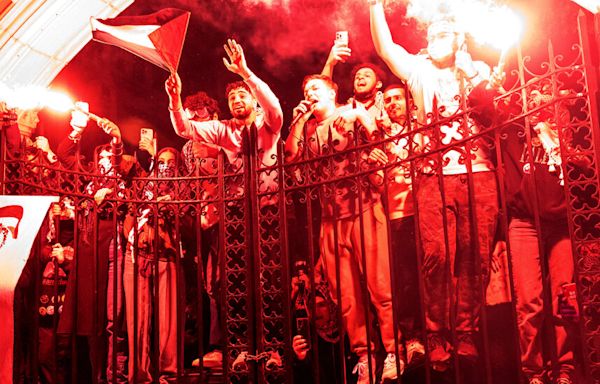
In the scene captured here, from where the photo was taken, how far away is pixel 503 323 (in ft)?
15.0

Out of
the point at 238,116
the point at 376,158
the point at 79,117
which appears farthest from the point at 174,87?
the point at 376,158

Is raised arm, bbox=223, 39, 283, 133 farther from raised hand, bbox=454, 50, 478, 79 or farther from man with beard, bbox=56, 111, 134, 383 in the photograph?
raised hand, bbox=454, 50, 478, 79

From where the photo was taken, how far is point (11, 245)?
469 centimetres

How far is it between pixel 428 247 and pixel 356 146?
798mm

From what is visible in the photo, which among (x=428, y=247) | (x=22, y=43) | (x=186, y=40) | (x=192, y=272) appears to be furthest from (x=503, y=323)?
(x=22, y=43)

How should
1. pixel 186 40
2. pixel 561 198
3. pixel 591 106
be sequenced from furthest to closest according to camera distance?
pixel 186 40
pixel 561 198
pixel 591 106

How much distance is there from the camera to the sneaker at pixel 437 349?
4.75 m

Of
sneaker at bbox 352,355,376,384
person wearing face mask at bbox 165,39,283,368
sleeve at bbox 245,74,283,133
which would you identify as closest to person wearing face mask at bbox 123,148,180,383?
person wearing face mask at bbox 165,39,283,368

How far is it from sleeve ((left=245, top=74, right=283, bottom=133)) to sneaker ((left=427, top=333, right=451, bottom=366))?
7.03 ft

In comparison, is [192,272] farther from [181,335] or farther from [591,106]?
[591,106]

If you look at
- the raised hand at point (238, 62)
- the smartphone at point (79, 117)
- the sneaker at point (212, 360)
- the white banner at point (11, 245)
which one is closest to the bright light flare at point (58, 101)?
the smartphone at point (79, 117)

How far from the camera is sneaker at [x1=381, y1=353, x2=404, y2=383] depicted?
194 inches

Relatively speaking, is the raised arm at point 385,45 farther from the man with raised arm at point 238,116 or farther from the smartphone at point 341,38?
the man with raised arm at point 238,116

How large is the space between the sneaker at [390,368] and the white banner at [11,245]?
2.30m
